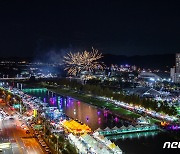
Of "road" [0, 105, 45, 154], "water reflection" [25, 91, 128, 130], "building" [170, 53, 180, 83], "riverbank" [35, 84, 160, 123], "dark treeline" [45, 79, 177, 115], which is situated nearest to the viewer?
"road" [0, 105, 45, 154]

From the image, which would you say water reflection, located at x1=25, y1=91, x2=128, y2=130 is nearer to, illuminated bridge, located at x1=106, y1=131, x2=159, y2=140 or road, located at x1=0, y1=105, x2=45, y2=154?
illuminated bridge, located at x1=106, y1=131, x2=159, y2=140

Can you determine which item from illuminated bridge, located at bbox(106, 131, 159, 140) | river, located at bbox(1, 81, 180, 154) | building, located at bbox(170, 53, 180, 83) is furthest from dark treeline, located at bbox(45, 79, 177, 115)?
building, located at bbox(170, 53, 180, 83)

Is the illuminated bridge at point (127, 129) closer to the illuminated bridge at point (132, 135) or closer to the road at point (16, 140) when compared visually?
the illuminated bridge at point (132, 135)

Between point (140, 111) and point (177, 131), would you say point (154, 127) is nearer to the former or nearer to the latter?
point (177, 131)

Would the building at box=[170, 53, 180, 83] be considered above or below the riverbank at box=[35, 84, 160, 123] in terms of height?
above

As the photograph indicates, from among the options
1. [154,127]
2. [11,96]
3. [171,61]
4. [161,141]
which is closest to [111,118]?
[154,127]

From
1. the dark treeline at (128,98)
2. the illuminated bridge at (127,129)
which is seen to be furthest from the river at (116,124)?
the dark treeline at (128,98)

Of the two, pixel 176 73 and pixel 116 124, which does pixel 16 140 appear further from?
pixel 176 73

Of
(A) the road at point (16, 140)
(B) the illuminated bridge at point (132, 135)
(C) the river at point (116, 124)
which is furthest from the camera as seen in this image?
(B) the illuminated bridge at point (132, 135)

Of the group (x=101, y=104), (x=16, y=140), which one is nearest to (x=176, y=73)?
(x=101, y=104)
